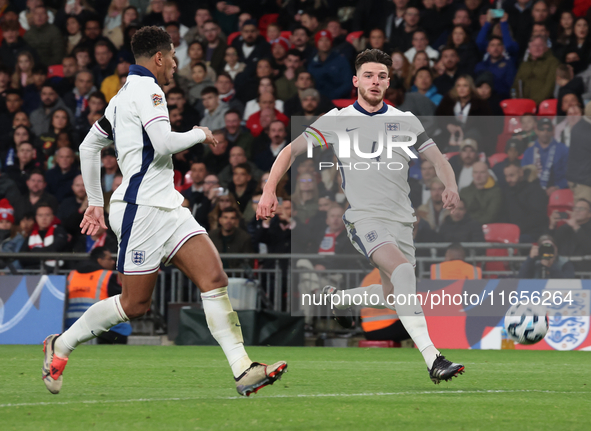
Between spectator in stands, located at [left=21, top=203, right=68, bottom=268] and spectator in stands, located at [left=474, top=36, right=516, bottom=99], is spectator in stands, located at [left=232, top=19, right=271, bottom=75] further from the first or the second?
spectator in stands, located at [left=21, top=203, right=68, bottom=268]

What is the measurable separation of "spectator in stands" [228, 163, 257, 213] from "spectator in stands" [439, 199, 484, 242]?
9.20ft

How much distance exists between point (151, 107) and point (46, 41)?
1295 centimetres

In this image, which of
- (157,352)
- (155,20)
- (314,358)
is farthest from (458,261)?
(155,20)

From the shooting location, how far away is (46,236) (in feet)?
45.3

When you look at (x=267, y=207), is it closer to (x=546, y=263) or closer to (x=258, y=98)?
(x=546, y=263)

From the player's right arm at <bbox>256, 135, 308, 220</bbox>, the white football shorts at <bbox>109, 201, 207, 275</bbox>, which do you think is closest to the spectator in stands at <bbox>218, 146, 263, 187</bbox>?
the player's right arm at <bbox>256, 135, 308, 220</bbox>

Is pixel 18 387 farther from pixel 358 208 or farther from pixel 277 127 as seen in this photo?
pixel 277 127

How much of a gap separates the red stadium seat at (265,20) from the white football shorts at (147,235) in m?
12.0

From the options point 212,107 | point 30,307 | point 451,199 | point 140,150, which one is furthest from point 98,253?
point 140,150

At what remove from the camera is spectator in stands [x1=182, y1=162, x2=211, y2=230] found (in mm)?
13328

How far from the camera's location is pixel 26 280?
13.1 meters

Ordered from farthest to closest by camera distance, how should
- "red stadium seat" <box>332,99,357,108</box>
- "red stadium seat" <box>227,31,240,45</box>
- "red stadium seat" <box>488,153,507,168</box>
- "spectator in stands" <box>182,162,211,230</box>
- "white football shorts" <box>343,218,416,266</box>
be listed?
1. "red stadium seat" <box>227,31,240,45</box>
2. "red stadium seat" <box>332,99,357,108</box>
3. "spectator in stands" <box>182,162,211,230</box>
4. "red stadium seat" <box>488,153,507,168</box>
5. "white football shorts" <box>343,218,416,266</box>

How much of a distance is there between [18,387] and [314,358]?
418 centimetres

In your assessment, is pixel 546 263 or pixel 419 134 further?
pixel 546 263
